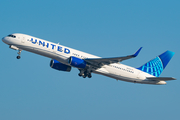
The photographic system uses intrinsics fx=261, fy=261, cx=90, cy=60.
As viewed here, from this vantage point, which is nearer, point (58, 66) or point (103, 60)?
point (103, 60)

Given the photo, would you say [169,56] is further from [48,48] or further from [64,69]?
[48,48]

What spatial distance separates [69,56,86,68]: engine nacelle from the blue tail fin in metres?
12.9

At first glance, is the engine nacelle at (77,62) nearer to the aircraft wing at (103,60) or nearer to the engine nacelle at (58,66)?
the aircraft wing at (103,60)

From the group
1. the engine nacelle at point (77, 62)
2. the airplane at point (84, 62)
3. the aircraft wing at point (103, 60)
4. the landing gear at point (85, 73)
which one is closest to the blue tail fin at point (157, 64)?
the airplane at point (84, 62)

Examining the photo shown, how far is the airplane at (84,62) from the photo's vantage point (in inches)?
1656

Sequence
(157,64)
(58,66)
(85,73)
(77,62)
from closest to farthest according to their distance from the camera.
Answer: (77,62), (85,73), (58,66), (157,64)

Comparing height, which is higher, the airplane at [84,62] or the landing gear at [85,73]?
the airplane at [84,62]

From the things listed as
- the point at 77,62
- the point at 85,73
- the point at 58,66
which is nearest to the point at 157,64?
the point at 85,73

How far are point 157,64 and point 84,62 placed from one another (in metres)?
17.7

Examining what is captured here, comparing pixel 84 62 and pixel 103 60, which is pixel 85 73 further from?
pixel 103 60

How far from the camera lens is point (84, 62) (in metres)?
43.9

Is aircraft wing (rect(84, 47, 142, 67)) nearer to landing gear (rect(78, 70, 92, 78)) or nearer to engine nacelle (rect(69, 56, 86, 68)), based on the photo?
A: engine nacelle (rect(69, 56, 86, 68))

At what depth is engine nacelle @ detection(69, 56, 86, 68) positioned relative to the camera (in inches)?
1678

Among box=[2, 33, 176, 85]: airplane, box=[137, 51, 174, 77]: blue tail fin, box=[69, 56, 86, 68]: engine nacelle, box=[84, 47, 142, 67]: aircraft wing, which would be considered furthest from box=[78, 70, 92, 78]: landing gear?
box=[137, 51, 174, 77]: blue tail fin
